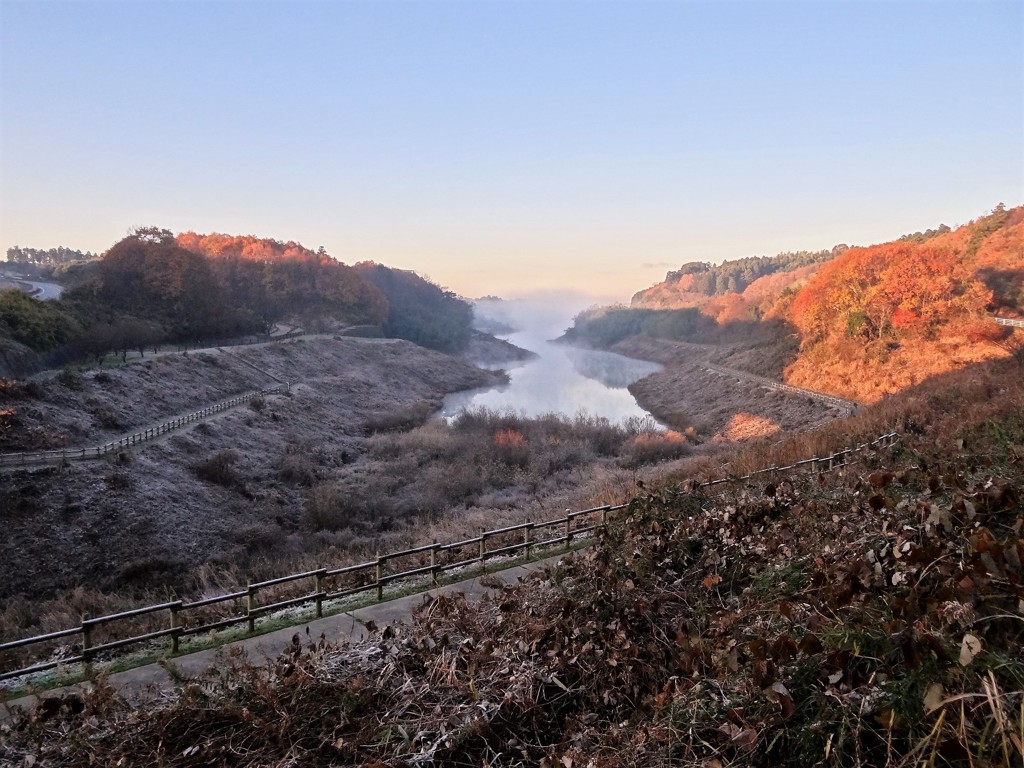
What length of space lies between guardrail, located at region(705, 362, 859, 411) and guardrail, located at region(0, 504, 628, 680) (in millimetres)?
27160

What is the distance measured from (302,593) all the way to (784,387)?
41.6m

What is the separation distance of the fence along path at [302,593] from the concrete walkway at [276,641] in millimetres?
432

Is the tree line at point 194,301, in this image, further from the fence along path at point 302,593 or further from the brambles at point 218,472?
the fence along path at point 302,593

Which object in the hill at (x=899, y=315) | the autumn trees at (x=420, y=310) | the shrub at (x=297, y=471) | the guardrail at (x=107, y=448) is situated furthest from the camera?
the autumn trees at (x=420, y=310)

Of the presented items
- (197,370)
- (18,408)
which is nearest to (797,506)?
Result: (18,408)

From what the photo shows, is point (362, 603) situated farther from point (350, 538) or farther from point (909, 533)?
point (350, 538)

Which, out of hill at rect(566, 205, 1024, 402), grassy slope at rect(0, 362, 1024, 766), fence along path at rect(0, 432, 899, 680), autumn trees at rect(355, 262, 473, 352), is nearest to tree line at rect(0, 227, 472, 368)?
autumn trees at rect(355, 262, 473, 352)

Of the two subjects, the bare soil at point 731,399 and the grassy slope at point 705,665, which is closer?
the grassy slope at point 705,665

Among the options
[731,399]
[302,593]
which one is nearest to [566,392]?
[731,399]

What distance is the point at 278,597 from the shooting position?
12.0m

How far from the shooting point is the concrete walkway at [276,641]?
6.93 m

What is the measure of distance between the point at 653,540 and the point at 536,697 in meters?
3.13

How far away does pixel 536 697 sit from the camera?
5043 millimetres

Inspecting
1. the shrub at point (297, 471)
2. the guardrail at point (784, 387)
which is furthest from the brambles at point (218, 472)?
the guardrail at point (784, 387)
